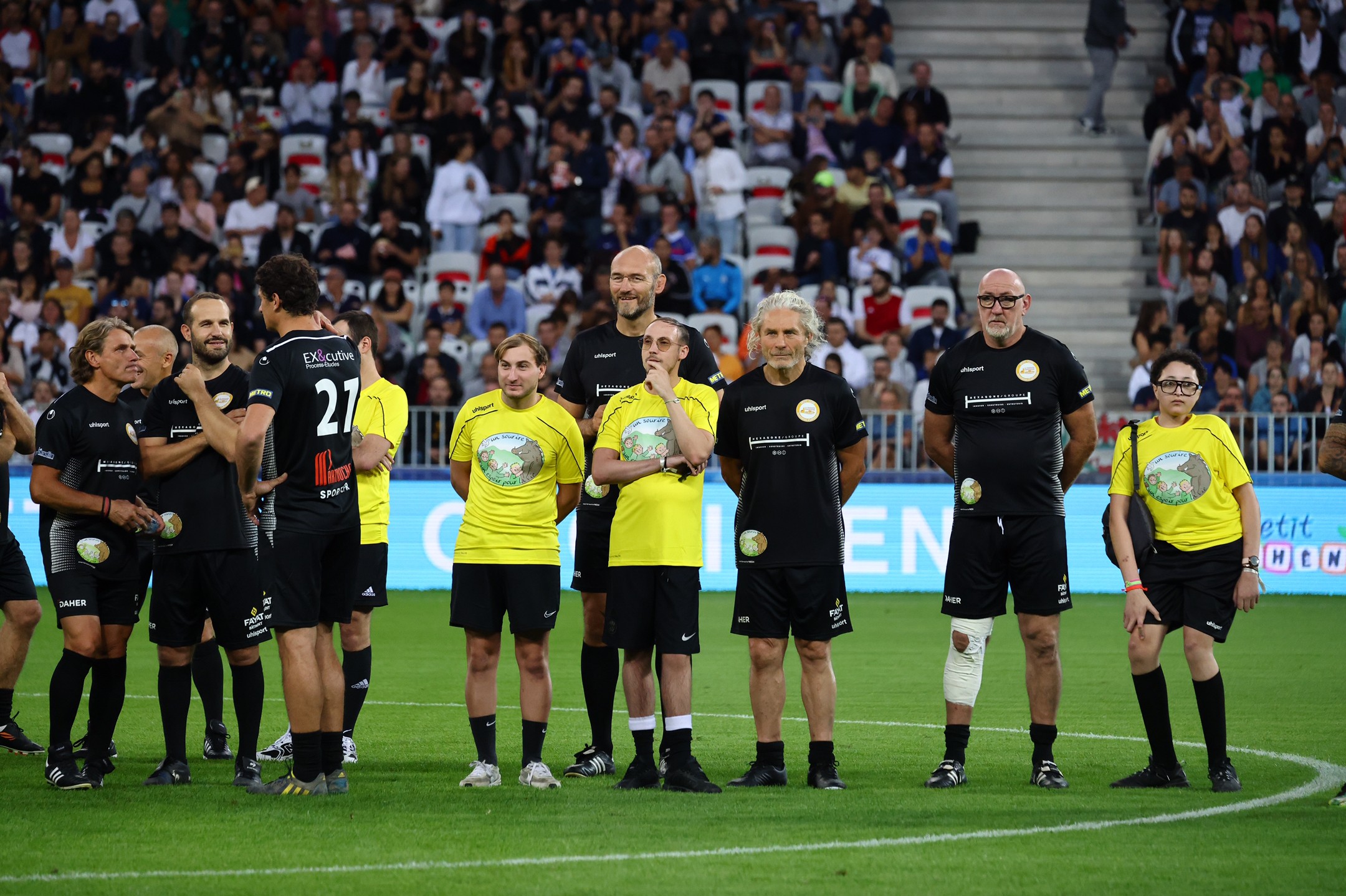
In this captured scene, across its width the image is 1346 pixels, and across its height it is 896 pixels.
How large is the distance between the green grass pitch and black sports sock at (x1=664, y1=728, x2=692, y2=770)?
7.7 inches

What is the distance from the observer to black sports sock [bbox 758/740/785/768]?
7914mm

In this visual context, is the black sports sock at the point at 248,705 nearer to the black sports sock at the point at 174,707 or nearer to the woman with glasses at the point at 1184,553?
the black sports sock at the point at 174,707

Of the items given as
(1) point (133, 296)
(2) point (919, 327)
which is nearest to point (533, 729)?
(2) point (919, 327)

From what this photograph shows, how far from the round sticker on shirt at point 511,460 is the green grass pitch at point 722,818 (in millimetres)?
1495

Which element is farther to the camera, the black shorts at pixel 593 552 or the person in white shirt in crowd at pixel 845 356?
the person in white shirt in crowd at pixel 845 356

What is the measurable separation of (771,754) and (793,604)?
2.40 ft

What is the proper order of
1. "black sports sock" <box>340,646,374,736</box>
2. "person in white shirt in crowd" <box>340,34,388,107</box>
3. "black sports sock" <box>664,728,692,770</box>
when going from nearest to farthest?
"black sports sock" <box>664,728,692,770</box> < "black sports sock" <box>340,646,374,736</box> < "person in white shirt in crowd" <box>340,34,388,107</box>

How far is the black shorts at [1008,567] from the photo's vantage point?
8.01m

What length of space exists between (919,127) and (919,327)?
441cm

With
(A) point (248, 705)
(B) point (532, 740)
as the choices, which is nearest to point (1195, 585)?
(B) point (532, 740)

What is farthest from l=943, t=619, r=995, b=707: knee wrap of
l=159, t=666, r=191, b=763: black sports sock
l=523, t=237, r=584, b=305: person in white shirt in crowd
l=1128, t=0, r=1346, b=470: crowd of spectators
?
l=523, t=237, r=584, b=305: person in white shirt in crowd

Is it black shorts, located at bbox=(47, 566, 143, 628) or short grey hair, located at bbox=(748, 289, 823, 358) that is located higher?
short grey hair, located at bbox=(748, 289, 823, 358)

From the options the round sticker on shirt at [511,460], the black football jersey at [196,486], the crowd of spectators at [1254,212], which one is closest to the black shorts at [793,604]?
the round sticker on shirt at [511,460]

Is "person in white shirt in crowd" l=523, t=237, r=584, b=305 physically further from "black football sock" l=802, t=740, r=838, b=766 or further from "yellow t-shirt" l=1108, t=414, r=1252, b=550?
"black football sock" l=802, t=740, r=838, b=766
